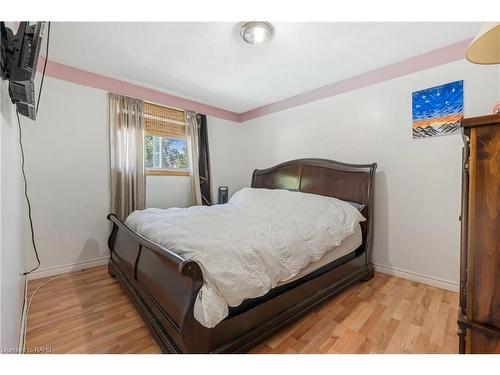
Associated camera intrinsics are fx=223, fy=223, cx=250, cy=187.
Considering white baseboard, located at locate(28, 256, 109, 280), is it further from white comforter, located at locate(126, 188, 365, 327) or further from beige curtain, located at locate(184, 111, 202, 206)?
beige curtain, located at locate(184, 111, 202, 206)

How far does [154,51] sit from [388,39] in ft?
7.16

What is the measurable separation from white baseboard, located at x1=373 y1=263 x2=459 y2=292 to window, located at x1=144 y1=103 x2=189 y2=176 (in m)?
2.94

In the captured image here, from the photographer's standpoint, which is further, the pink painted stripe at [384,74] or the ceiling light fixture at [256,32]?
the pink painted stripe at [384,74]

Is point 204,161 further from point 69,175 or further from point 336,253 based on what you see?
point 336,253

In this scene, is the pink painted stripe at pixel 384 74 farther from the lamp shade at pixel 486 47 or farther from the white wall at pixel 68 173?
the white wall at pixel 68 173

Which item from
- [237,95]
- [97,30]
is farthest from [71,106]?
[237,95]

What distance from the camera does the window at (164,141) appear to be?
3.13 metres

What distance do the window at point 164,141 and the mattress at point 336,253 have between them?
2.45 metres

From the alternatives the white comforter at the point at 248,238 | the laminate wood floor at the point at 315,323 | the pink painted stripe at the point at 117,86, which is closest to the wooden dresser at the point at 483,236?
the laminate wood floor at the point at 315,323

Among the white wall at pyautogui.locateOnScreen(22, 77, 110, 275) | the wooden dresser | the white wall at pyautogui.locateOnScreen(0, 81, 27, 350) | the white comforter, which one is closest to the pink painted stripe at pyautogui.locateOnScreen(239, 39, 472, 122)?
the white comforter

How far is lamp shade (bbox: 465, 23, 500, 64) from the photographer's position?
3.27ft

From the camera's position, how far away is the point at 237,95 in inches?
131

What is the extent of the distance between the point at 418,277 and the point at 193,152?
324cm
